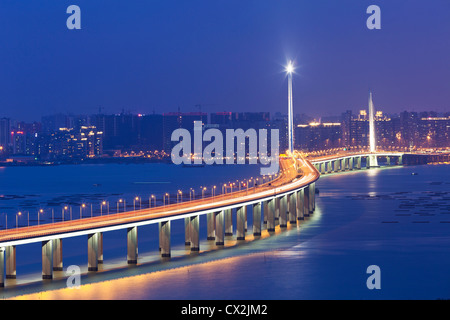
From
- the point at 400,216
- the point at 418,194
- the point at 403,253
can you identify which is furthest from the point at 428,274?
the point at 418,194

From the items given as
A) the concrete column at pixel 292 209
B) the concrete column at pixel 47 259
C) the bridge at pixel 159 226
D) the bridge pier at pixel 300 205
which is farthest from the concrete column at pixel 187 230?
the bridge pier at pixel 300 205

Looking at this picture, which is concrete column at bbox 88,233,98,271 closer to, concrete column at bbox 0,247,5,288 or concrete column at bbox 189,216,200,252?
concrete column at bbox 0,247,5,288

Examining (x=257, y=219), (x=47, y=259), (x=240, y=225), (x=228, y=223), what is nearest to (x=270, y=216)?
(x=257, y=219)

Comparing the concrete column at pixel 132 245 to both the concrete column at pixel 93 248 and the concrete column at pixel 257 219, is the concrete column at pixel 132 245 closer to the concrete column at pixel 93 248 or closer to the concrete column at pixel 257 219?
the concrete column at pixel 93 248

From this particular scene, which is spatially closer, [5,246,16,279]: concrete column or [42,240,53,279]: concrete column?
[5,246,16,279]: concrete column

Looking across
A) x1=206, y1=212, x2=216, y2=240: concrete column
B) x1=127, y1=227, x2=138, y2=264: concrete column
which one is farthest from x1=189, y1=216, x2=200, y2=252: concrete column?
x1=127, y1=227, x2=138, y2=264: concrete column

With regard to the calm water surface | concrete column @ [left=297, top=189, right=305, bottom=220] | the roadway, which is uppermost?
the roadway

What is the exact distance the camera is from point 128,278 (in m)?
47.0

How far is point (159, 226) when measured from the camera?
5397 centimetres

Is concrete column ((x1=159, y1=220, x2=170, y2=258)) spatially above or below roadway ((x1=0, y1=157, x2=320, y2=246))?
below

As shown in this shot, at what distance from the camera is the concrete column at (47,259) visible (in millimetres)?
45938

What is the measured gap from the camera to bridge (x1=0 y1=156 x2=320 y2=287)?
149 ft

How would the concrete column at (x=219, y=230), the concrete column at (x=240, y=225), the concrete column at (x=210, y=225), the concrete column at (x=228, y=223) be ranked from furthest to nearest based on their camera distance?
the concrete column at (x=228, y=223), the concrete column at (x=240, y=225), the concrete column at (x=210, y=225), the concrete column at (x=219, y=230)
